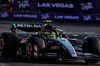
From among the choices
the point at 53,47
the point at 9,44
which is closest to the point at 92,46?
the point at 53,47

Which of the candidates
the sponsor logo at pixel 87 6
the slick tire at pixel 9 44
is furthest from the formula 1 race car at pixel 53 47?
the sponsor logo at pixel 87 6

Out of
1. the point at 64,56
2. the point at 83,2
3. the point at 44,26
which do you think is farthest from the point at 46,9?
the point at 64,56

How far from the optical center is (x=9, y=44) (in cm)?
1045

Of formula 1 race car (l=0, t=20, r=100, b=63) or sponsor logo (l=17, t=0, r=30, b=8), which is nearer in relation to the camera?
formula 1 race car (l=0, t=20, r=100, b=63)

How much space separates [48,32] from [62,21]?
2698 cm

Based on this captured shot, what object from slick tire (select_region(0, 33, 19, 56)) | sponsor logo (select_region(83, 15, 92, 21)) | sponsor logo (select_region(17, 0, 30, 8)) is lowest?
sponsor logo (select_region(83, 15, 92, 21))

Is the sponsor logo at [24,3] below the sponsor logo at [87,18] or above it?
above

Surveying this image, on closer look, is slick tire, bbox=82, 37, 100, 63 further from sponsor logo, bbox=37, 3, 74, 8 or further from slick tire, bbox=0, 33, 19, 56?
sponsor logo, bbox=37, 3, 74, 8

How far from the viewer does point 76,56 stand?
28.5 feet

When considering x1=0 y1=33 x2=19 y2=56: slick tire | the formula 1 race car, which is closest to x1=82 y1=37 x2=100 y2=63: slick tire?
the formula 1 race car

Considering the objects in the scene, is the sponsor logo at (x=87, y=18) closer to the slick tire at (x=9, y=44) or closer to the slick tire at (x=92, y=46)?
the slick tire at (x=9, y=44)

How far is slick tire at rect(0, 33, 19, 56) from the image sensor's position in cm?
1045

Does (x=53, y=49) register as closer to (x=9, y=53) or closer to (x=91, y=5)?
(x=9, y=53)

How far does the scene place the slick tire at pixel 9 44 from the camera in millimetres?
10453
